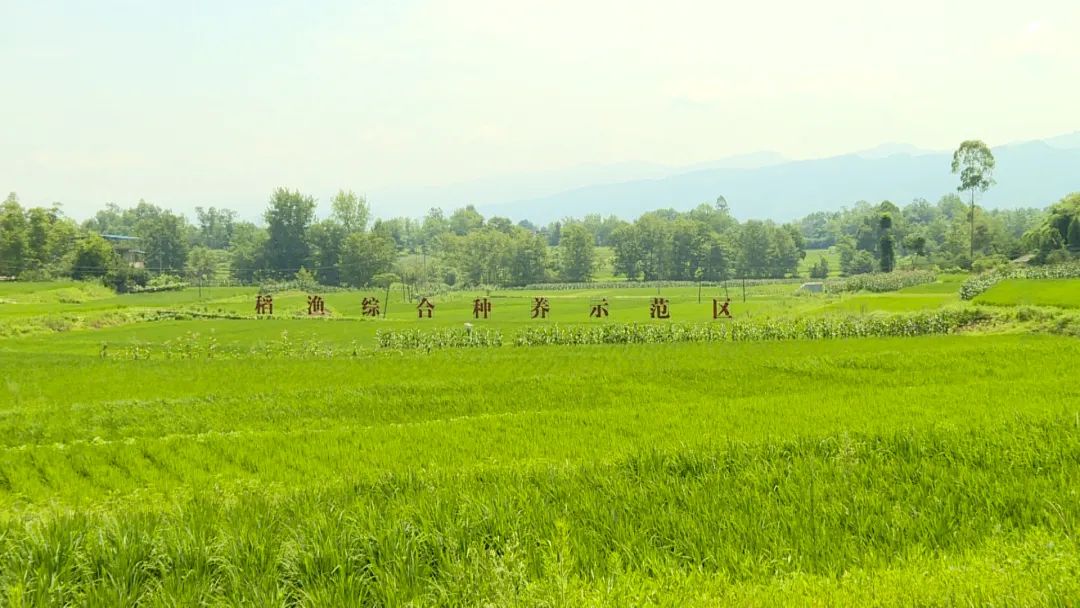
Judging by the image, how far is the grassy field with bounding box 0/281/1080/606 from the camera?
459 cm

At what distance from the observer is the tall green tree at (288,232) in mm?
116812

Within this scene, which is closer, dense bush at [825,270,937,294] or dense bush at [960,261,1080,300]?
dense bush at [960,261,1080,300]

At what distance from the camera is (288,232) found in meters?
120

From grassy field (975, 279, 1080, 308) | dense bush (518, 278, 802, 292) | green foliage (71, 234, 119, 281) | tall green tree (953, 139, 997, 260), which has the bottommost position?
dense bush (518, 278, 802, 292)

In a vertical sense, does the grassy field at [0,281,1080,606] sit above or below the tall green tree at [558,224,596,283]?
below

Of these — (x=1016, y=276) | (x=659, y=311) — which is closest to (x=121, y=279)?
(x=659, y=311)

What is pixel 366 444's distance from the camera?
11.2 m

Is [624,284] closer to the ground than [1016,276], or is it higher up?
closer to the ground

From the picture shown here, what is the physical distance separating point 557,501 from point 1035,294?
A: 37.2m

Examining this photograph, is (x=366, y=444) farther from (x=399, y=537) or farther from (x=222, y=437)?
(x=399, y=537)

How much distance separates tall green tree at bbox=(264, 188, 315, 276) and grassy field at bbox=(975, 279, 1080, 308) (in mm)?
103015

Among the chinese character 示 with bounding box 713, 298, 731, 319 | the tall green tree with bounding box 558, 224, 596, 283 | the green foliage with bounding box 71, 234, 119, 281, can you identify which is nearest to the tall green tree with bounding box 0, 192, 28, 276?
the green foliage with bounding box 71, 234, 119, 281

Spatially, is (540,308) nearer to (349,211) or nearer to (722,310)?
(722,310)

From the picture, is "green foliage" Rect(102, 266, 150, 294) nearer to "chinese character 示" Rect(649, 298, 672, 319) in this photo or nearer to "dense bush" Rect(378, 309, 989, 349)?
"dense bush" Rect(378, 309, 989, 349)
